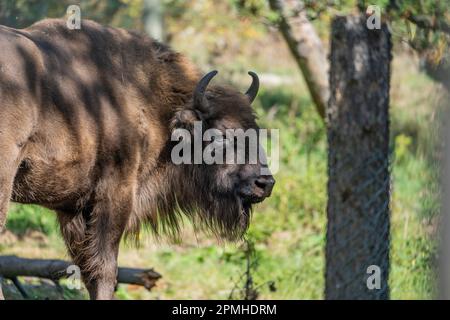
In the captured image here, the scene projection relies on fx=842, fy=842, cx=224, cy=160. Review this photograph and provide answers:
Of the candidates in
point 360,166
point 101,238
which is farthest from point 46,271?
point 360,166

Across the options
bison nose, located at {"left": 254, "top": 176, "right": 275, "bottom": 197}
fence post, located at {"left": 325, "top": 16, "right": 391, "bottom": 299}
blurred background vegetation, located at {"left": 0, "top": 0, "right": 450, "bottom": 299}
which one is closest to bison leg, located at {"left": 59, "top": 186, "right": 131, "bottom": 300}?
bison nose, located at {"left": 254, "top": 176, "right": 275, "bottom": 197}

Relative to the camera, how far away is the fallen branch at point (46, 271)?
7289mm

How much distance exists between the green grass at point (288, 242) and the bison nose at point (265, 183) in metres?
0.99

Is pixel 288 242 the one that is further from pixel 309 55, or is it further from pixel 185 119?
pixel 185 119

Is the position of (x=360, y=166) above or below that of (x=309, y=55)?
below

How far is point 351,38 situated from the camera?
258 inches

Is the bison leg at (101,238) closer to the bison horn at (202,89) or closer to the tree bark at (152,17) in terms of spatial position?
the bison horn at (202,89)

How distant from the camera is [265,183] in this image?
6746mm

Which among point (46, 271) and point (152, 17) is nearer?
point (46, 271)

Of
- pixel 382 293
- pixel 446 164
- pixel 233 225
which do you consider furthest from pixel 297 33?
pixel 446 164

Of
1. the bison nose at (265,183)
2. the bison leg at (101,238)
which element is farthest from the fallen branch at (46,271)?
the bison nose at (265,183)

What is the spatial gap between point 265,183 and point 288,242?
13.6 ft

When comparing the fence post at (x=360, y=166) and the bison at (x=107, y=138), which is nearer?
the bison at (x=107, y=138)

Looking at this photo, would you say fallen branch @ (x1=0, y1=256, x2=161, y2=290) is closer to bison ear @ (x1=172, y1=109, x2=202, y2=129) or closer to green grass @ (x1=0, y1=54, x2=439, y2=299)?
green grass @ (x1=0, y1=54, x2=439, y2=299)
